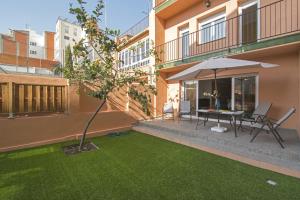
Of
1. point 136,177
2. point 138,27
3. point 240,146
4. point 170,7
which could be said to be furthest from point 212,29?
point 136,177

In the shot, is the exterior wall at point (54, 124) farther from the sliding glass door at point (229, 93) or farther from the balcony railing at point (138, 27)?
the balcony railing at point (138, 27)

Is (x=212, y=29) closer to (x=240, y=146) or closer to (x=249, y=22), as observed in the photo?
(x=249, y=22)

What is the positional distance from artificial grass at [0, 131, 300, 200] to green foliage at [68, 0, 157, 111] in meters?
1.89

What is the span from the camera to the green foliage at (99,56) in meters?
5.46

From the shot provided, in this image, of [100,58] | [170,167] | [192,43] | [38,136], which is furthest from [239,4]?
[38,136]

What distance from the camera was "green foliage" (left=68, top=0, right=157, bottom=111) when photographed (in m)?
5.46

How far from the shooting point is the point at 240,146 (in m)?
5.14

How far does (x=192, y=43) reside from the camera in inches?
410

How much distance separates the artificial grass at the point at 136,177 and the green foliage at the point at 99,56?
1.89 metres

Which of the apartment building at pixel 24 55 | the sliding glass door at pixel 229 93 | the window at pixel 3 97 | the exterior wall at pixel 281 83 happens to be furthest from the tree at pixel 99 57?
the apartment building at pixel 24 55

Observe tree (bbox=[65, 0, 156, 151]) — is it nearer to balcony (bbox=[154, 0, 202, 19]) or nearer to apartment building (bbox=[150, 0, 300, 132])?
apartment building (bbox=[150, 0, 300, 132])

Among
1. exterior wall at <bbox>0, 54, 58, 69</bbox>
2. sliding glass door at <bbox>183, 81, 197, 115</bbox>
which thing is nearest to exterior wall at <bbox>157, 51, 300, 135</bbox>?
sliding glass door at <bbox>183, 81, 197, 115</bbox>

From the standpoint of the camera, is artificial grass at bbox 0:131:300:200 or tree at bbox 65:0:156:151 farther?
tree at bbox 65:0:156:151

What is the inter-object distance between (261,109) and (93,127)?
6.74 meters
